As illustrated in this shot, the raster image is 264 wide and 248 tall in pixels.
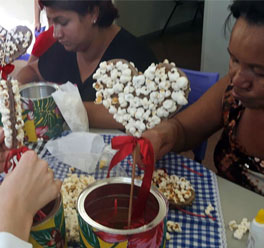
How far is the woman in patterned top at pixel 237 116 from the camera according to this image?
83cm

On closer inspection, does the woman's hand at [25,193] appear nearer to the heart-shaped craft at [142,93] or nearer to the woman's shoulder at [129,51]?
the heart-shaped craft at [142,93]

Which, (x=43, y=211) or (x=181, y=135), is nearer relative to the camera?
(x=43, y=211)

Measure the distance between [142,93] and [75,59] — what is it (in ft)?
3.58

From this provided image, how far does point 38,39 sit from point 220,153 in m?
1.10

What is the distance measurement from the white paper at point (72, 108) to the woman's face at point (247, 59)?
0.49m

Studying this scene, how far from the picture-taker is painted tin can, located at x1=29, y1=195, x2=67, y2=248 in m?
0.57

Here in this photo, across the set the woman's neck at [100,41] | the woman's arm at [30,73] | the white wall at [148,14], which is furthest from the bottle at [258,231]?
the white wall at [148,14]

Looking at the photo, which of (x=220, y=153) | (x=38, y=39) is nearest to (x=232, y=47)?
(x=220, y=153)

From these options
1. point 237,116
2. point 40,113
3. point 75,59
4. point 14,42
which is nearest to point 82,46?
point 75,59

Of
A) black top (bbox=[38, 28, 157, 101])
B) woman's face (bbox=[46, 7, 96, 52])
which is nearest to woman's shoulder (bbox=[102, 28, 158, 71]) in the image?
black top (bbox=[38, 28, 157, 101])

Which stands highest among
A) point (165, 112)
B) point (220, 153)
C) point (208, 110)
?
point (165, 112)

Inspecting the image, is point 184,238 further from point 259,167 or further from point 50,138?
point 50,138

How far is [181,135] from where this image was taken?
3.72ft

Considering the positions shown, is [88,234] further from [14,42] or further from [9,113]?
[14,42]
